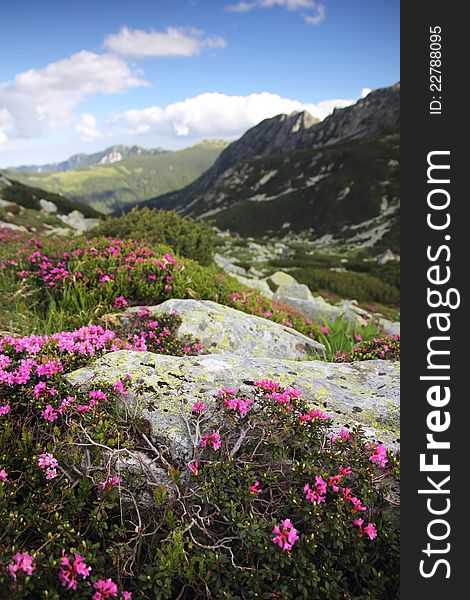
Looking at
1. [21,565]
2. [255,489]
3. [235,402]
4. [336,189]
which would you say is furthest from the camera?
[336,189]

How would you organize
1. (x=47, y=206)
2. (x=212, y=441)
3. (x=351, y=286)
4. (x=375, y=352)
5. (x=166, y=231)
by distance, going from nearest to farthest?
(x=212, y=441)
(x=375, y=352)
(x=166, y=231)
(x=351, y=286)
(x=47, y=206)

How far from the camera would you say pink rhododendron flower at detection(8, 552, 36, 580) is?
1719 mm

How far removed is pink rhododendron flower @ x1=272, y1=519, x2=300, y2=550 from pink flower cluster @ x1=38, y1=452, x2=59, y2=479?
1.28 meters

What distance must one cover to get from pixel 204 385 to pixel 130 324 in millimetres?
2516

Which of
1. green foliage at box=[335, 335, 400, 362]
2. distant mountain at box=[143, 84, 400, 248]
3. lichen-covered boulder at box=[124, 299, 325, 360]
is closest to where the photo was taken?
green foliage at box=[335, 335, 400, 362]

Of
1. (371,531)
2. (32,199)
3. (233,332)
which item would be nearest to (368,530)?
(371,531)

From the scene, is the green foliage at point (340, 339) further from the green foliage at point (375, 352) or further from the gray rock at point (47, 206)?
the gray rock at point (47, 206)

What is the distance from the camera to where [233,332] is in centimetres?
575

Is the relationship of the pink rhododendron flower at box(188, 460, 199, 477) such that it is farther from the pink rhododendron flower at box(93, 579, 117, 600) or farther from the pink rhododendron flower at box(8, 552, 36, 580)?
the pink rhododendron flower at box(8, 552, 36, 580)

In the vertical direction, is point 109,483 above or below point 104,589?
above

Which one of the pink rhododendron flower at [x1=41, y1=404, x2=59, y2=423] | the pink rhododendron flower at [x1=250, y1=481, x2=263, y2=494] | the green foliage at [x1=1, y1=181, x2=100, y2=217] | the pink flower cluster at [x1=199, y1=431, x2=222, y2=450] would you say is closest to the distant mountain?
the green foliage at [x1=1, y1=181, x2=100, y2=217]

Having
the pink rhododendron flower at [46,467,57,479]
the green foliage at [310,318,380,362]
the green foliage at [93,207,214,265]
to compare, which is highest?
the green foliage at [93,207,214,265]

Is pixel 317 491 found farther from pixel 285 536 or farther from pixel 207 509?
pixel 207 509

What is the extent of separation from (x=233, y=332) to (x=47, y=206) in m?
33.5
